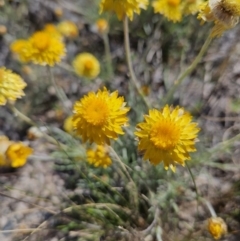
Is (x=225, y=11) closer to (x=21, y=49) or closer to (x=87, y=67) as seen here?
(x=87, y=67)

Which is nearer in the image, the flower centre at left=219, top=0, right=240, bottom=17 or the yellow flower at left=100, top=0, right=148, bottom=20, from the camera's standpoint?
the flower centre at left=219, top=0, right=240, bottom=17

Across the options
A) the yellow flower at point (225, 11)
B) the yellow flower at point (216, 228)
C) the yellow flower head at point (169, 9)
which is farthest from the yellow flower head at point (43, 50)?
the yellow flower at point (216, 228)

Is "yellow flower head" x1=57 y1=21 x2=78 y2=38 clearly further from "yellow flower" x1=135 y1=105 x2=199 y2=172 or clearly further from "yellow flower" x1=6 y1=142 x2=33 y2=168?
"yellow flower" x1=135 y1=105 x2=199 y2=172

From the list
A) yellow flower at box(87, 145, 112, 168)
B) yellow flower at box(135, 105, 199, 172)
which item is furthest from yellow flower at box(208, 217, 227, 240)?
yellow flower at box(87, 145, 112, 168)

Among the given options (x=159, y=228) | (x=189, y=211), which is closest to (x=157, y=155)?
(x=159, y=228)

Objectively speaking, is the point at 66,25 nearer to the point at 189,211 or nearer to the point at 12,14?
the point at 12,14

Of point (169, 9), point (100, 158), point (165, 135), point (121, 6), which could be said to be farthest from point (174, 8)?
point (165, 135)

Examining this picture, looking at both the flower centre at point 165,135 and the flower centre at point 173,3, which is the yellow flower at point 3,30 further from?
the flower centre at point 165,135

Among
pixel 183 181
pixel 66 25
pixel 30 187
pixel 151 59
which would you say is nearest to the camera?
pixel 183 181
